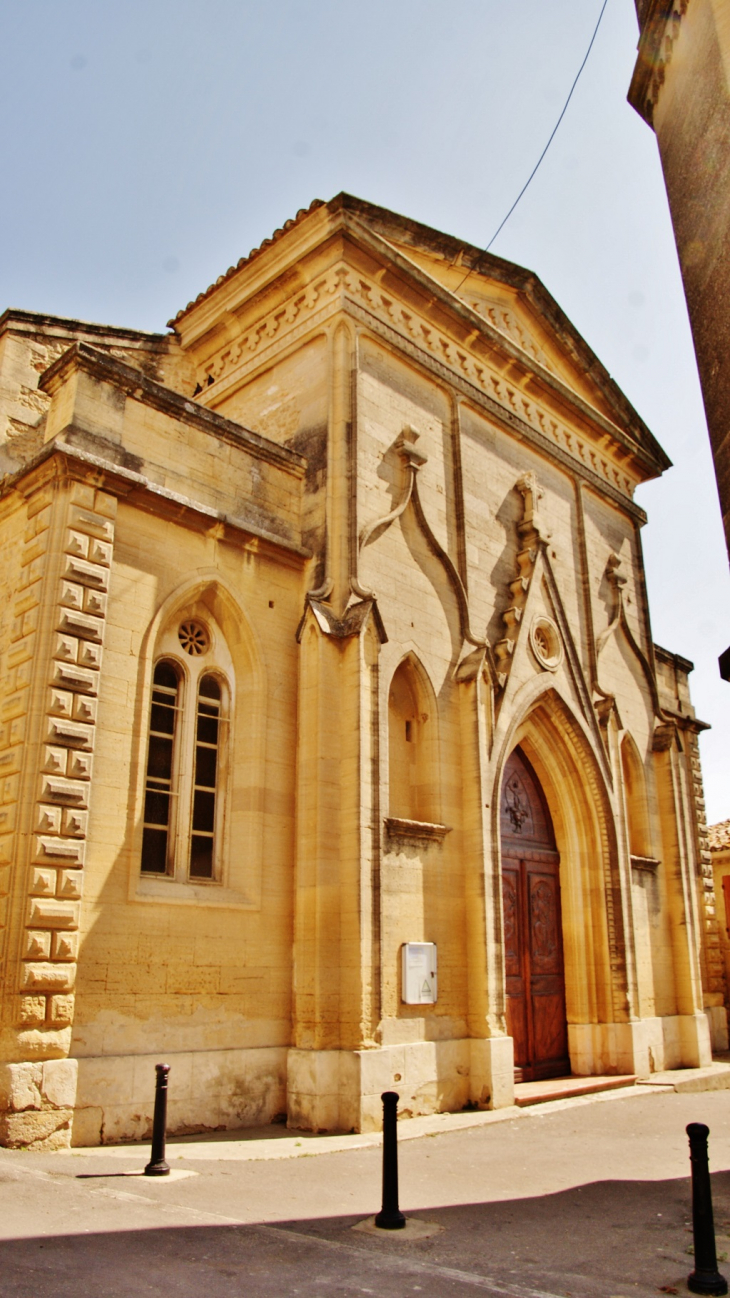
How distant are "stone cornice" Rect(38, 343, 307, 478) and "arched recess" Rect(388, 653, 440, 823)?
2881mm

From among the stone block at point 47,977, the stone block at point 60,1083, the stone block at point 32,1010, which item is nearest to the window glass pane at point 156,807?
the stone block at point 47,977

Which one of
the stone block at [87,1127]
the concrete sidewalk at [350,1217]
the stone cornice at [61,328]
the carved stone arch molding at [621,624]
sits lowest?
the concrete sidewalk at [350,1217]

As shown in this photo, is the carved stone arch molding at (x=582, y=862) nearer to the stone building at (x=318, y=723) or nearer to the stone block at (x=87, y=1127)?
the stone building at (x=318, y=723)

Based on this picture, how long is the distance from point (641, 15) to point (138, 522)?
6319 millimetres

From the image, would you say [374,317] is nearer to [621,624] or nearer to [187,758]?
[187,758]

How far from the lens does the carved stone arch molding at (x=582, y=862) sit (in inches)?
549

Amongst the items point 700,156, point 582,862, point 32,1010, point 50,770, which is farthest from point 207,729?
point 700,156

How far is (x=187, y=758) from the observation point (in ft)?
33.2

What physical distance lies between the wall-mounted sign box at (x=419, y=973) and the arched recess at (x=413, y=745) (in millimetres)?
1553

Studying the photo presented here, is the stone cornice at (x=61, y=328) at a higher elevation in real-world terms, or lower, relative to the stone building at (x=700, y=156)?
higher

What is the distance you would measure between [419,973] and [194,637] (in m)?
4.40

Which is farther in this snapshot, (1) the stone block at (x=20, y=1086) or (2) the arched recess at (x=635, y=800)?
(2) the arched recess at (x=635, y=800)

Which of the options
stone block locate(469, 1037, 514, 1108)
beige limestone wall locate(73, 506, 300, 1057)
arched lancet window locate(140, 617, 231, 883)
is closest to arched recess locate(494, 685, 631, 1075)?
Result: stone block locate(469, 1037, 514, 1108)

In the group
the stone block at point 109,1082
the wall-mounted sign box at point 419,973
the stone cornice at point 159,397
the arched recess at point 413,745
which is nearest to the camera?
the stone block at point 109,1082
